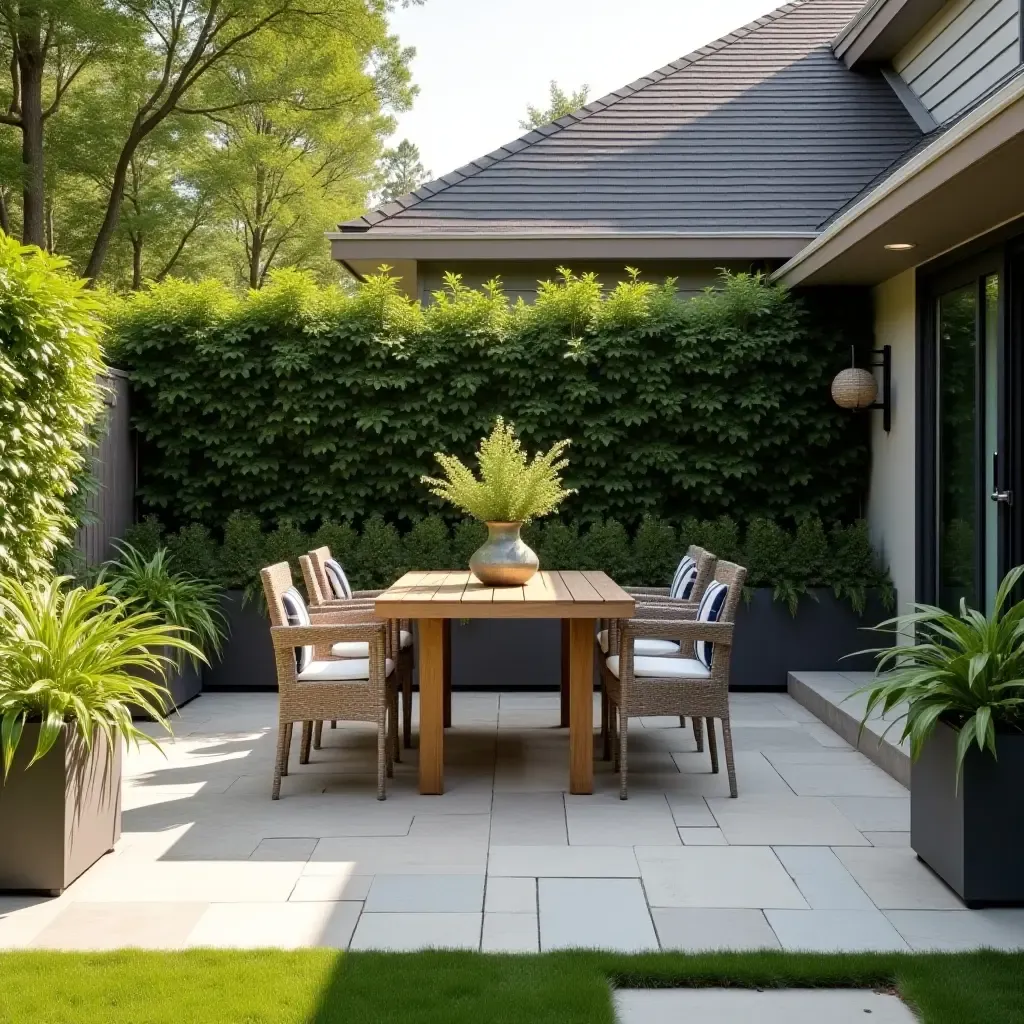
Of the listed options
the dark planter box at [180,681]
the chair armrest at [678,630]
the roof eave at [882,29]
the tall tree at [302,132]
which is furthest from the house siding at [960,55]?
the tall tree at [302,132]

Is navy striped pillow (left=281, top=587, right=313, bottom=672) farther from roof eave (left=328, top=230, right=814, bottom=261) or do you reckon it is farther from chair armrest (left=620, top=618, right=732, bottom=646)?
roof eave (left=328, top=230, right=814, bottom=261)

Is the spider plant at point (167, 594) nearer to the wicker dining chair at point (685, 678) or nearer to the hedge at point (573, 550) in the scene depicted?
the hedge at point (573, 550)

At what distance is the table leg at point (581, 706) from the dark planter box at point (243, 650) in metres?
A: 3.16

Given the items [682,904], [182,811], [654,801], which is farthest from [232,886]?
[654,801]

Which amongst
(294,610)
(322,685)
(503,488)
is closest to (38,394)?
(294,610)

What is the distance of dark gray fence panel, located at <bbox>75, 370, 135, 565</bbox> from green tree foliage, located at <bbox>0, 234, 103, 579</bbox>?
1.06 m

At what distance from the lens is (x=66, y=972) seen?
2.99 m

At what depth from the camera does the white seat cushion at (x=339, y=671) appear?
4926 millimetres

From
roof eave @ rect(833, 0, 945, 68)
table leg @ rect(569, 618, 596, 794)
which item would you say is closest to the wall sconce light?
roof eave @ rect(833, 0, 945, 68)

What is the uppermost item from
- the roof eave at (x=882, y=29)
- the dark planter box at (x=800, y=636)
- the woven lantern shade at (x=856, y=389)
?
the roof eave at (x=882, y=29)

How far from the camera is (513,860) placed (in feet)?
13.2

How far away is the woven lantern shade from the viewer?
7.58 m

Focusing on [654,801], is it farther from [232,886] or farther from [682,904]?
[232,886]

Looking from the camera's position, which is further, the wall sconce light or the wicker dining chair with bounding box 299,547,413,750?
the wall sconce light
